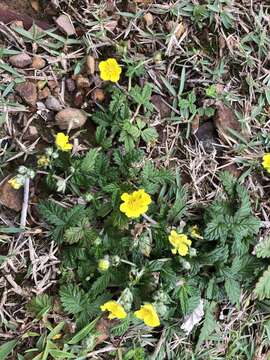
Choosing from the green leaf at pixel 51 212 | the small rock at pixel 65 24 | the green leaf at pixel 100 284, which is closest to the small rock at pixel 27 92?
the small rock at pixel 65 24

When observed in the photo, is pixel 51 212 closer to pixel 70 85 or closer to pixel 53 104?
pixel 53 104

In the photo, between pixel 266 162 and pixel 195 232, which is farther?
pixel 266 162

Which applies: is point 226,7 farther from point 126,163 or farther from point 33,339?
point 33,339

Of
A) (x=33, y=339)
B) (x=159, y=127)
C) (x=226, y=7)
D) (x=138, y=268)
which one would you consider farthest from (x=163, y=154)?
(x=33, y=339)

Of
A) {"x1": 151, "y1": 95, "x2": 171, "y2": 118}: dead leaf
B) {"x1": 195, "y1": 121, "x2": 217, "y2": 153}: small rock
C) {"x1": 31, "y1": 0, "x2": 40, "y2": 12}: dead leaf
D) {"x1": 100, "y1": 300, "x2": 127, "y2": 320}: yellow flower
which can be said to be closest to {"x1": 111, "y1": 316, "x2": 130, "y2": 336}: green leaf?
{"x1": 100, "y1": 300, "x2": 127, "y2": 320}: yellow flower

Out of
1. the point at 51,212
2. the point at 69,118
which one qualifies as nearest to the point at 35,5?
the point at 69,118

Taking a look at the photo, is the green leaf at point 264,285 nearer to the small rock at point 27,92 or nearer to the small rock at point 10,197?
the small rock at point 10,197

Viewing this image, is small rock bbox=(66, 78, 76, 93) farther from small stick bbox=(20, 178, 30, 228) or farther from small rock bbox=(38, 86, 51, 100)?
small stick bbox=(20, 178, 30, 228)
